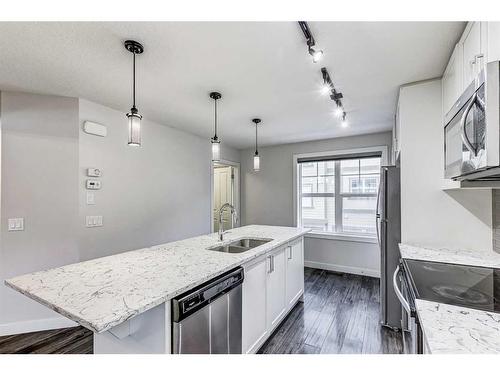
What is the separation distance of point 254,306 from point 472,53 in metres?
2.18

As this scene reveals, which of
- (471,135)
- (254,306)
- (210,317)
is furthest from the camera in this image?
(254,306)

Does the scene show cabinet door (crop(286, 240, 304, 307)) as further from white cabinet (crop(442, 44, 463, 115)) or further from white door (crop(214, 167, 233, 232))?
white door (crop(214, 167, 233, 232))

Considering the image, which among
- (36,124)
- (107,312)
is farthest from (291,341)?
(36,124)

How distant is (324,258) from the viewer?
14.2 ft

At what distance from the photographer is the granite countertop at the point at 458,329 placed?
0.79 metres

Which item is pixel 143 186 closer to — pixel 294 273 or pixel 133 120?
pixel 133 120

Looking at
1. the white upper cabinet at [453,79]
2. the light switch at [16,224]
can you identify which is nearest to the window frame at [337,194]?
the white upper cabinet at [453,79]

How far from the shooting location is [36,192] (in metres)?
2.44

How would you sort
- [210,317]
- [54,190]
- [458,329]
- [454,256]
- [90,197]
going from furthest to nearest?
[90,197]
[54,190]
[454,256]
[210,317]
[458,329]

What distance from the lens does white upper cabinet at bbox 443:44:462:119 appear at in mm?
1554

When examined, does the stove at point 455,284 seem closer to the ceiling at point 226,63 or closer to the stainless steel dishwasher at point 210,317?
the stainless steel dishwasher at point 210,317

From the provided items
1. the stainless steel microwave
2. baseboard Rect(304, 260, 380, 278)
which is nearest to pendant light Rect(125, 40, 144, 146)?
the stainless steel microwave

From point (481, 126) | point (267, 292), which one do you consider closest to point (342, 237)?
point (267, 292)
